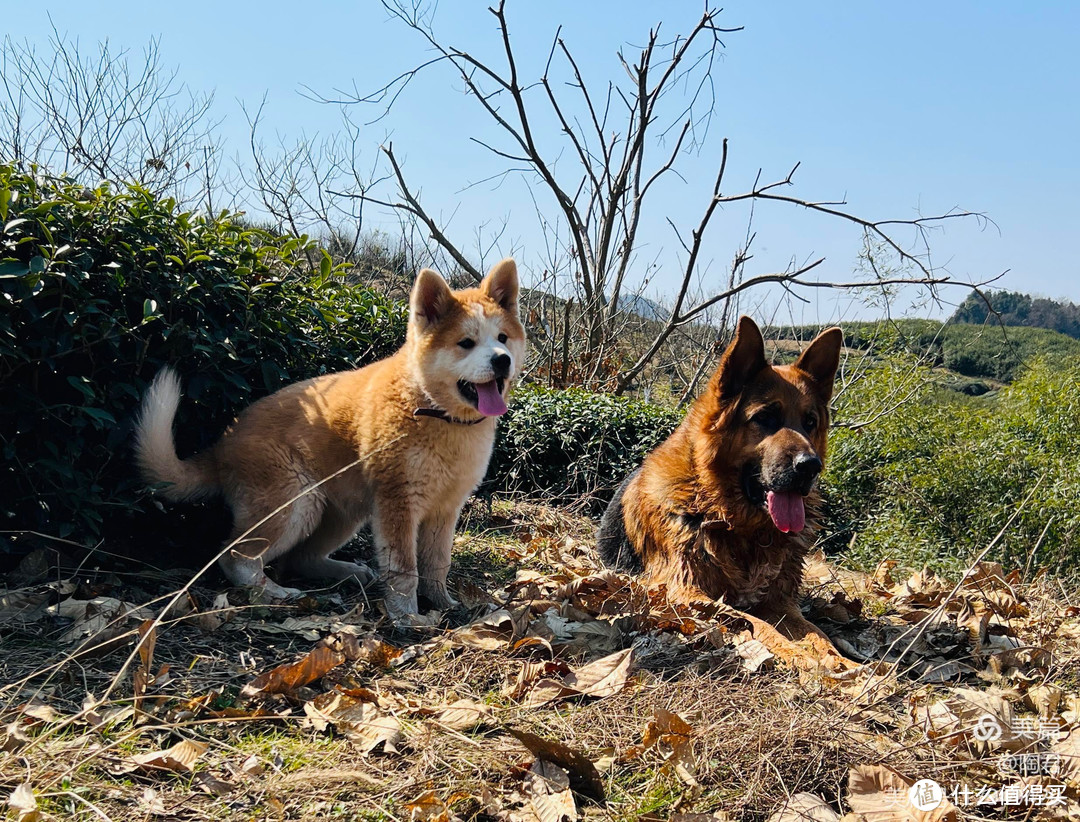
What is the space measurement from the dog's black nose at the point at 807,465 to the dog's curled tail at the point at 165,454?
291 cm

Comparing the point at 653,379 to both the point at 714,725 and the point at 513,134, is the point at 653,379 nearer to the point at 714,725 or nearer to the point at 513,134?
the point at 513,134

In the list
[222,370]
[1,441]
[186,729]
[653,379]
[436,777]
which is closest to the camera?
[436,777]

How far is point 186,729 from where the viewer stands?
8.32ft

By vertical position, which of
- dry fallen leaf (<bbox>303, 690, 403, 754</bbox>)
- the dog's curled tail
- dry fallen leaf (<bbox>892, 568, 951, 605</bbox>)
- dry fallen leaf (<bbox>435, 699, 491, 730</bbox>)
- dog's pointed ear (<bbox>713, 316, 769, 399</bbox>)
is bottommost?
dry fallen leaf (<bbox>303, 690, 403, 754</bbox>)

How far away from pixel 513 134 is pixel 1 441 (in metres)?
7.36

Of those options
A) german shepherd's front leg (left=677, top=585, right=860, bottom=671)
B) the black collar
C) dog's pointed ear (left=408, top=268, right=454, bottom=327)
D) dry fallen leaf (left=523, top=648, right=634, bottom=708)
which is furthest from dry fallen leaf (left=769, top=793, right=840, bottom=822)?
dog's pointed ear (left=408, top=268, right=454, bottom=327)

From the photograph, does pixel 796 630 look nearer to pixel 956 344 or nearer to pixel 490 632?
pixel 490 632

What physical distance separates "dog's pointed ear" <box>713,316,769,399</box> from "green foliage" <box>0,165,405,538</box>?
2.51 m

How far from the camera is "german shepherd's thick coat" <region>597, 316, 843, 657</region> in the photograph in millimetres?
3971

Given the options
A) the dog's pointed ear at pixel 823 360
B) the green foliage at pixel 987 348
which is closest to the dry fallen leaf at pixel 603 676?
the dog's pointed ear at pixel 823 360

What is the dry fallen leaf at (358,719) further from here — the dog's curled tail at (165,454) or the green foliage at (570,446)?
the green foliage at (570,446)

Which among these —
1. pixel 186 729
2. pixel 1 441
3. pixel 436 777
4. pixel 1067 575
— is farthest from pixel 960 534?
pixel 1 441

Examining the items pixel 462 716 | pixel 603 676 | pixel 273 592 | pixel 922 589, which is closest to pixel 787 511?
pixel 603 676

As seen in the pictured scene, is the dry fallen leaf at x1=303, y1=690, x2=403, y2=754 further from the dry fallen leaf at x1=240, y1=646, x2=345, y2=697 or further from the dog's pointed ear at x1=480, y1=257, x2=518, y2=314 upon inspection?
the dog's pointed ear at x1=480, y1=257, x2=518, y2=314
